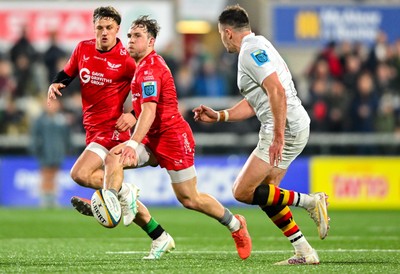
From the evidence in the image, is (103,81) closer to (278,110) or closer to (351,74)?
(278,110)

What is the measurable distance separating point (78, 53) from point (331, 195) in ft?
Answer: 33.9

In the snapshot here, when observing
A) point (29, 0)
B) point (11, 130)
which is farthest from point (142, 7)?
point (11, 130)

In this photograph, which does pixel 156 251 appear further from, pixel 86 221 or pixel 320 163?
pixel 320 163

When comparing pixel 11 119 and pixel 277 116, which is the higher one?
pixel 277 116

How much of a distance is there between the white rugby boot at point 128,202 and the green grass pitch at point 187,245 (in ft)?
1.32

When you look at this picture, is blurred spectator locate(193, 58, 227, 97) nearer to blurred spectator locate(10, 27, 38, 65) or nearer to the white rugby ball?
blurred spectator locate(10, 27, 38, 65)

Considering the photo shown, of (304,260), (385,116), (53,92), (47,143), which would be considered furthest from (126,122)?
(385,116)

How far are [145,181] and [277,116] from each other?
11042 mm

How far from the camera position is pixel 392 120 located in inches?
818

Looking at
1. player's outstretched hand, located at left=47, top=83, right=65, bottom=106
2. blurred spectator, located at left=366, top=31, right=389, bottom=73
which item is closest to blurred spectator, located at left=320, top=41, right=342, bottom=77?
blurred spectator, located at left=366, top=31, right=389, bottom=73

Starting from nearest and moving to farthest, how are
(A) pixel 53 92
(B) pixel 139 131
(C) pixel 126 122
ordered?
(B) pixel 139 131, (C) pixel 126 122, (A) pixel 53 92

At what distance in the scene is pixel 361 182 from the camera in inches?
784

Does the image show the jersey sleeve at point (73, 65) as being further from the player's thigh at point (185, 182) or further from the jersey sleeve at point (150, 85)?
the player's thigh at point (185, 182)

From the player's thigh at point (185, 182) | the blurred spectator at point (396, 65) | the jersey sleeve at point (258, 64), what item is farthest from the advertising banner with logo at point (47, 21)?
the jersey sleeve at point (258, 64)
